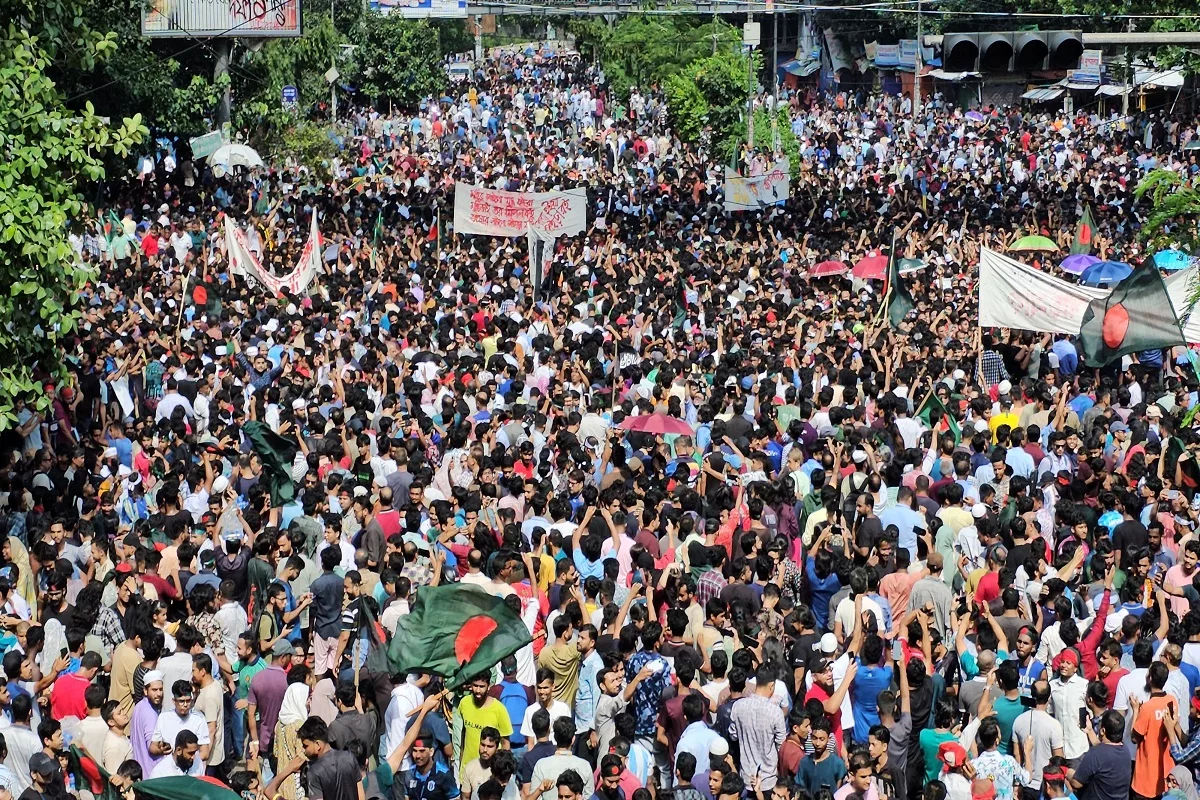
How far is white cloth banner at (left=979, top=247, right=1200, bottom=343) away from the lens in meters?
16.9

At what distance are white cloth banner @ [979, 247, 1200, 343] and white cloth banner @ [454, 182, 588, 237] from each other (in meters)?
8.30

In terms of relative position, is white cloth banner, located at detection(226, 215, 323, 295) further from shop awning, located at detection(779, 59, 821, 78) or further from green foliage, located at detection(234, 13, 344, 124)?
shop awning, located at detection(779, 59, 821, 78)

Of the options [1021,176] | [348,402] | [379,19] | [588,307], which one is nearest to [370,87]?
[379,19]

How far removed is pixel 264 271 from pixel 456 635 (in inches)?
514

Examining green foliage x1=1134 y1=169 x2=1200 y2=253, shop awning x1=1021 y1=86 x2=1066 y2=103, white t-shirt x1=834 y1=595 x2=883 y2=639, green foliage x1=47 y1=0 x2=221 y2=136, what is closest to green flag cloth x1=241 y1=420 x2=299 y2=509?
white t-shirt x1=834 y1=595 x2=883 y2=639

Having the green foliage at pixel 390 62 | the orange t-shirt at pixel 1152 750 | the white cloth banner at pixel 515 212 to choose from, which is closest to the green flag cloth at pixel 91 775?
the orange t-shirt at pixel 1152 750

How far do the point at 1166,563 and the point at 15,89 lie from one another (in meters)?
7.48

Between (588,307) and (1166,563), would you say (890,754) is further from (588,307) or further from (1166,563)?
(588,307)

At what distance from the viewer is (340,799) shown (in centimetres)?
794

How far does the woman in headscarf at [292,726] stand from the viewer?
8.67m

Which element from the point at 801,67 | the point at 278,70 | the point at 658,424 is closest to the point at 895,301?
the point at 658,424

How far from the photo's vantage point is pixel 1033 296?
17125mm

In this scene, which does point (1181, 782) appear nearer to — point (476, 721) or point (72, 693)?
point (476, 721)

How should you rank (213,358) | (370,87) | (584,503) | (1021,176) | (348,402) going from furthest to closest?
(370,87)
(1021,176)
(213,358)
(348,402)
(584,503)
